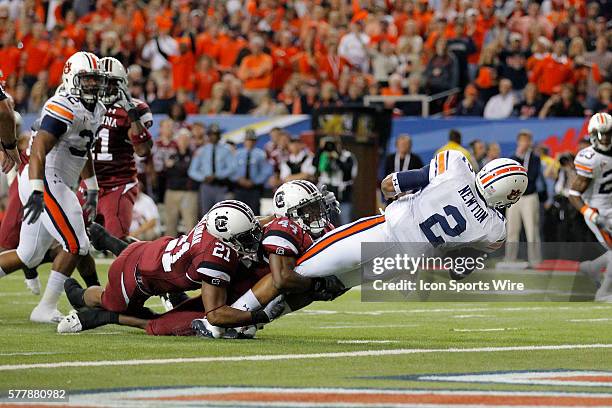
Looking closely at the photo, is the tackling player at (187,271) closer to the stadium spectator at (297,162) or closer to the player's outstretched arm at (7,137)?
the player's outstretched arm at (7,137)

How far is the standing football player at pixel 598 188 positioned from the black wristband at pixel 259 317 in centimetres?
508

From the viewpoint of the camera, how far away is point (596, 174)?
1252 cm

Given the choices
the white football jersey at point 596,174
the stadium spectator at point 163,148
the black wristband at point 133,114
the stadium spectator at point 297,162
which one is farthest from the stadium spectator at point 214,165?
the black wristband at point 133,114

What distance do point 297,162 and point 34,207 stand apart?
8.84 meters

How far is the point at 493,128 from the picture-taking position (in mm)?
16844

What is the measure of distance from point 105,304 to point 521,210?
8.67 m

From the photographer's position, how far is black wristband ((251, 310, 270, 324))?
7.88m

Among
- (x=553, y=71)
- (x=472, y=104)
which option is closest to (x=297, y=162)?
(x=472, y=104)

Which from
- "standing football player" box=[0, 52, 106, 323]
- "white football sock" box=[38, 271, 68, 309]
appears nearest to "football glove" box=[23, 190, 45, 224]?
"standing football player" box=[0, 52, 106, 323]

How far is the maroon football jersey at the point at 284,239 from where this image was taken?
26.0ft

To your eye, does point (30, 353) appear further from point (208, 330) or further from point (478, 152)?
point (478, 152)

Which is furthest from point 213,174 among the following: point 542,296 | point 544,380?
point 544,380

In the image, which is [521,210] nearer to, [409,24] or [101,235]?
[409,24]

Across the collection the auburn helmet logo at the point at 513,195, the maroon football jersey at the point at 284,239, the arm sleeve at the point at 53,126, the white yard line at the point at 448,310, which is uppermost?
A: the arm sleeve at the point at 53,126
